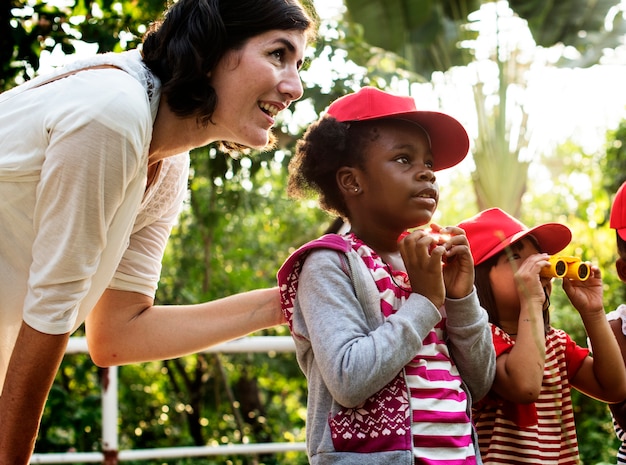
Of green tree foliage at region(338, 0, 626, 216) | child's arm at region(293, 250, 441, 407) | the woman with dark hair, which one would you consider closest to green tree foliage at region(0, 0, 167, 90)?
the woman with dark hair

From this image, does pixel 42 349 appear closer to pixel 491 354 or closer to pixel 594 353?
pixel 491 354

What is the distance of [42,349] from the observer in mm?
1568

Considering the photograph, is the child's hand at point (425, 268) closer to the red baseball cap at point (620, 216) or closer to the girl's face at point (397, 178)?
the girl's face at point (397, 178)

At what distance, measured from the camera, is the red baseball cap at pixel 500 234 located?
6.63ft

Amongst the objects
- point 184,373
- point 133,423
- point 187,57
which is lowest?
point 133,423

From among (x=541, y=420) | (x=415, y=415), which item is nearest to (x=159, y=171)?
(x=415, y=415)

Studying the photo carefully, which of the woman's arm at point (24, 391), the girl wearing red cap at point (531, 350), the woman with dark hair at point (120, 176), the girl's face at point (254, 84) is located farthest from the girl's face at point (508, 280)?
the woman's arm at point (24, 391)

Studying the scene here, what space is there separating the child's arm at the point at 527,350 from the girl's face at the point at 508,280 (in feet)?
0.18

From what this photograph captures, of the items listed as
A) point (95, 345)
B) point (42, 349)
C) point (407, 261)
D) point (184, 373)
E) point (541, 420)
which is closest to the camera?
point (42, 349)

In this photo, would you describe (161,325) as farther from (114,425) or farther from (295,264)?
(114,425)

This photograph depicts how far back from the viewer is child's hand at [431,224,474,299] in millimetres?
1729

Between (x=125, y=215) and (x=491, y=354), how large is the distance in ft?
2.81

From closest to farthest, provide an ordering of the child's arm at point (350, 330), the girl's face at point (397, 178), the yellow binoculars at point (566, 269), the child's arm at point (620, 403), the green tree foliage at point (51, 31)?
the child's arm at point (350, 330) → the girl's face at point (397, 178) → the yellow binoculars at point (566, 269) → the child's arm at point (620, 403) → the green tree foliage at point (51, 31)

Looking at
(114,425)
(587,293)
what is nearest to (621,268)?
(587,293)
